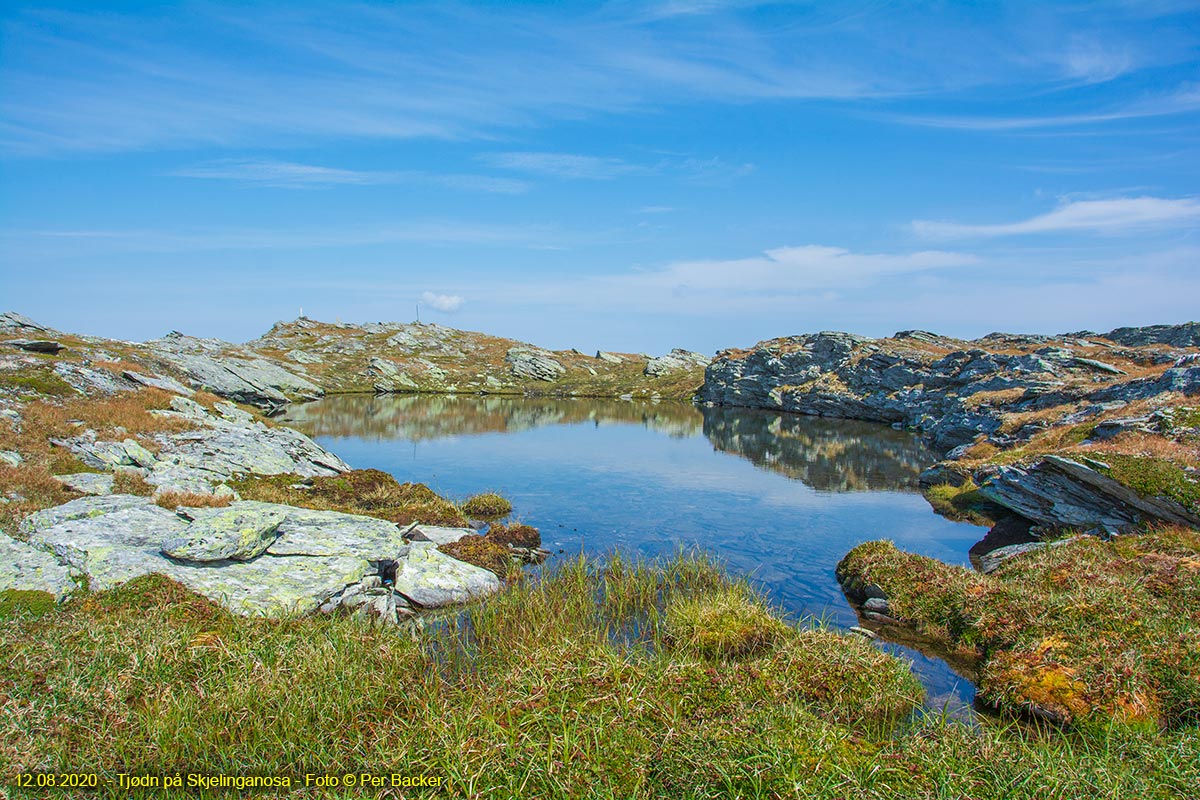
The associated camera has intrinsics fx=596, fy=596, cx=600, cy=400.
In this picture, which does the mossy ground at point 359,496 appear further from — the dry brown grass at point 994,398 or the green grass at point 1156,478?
the dry brown grass at point 994,398

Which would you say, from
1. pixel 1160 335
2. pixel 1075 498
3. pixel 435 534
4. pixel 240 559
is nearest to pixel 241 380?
pixel 435 534

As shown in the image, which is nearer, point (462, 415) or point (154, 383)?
point (154, 383)

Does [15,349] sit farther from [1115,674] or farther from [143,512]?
[1115,674]

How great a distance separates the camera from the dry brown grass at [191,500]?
23.6 meters

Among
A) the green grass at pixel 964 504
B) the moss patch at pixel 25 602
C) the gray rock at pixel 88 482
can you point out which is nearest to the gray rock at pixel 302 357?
the gray rock at pixel 88 482

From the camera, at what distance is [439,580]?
21734 mm

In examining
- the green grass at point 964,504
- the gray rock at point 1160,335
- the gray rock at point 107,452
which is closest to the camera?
the gray rock at point 107,452

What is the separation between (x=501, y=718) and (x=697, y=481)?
3797 cm

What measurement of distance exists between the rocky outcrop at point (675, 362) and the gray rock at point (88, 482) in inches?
5723

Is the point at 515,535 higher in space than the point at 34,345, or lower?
lower

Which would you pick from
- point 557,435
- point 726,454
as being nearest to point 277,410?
point 557,435

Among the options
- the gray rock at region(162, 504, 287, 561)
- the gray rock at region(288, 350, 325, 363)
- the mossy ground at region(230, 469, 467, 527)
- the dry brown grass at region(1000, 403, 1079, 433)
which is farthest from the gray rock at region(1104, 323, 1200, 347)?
the gray rock at region(288, 350, 325, 363)

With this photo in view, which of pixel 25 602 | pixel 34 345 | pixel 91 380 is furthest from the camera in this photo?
pixel 34 345

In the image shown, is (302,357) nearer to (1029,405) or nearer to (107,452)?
(107,452)
